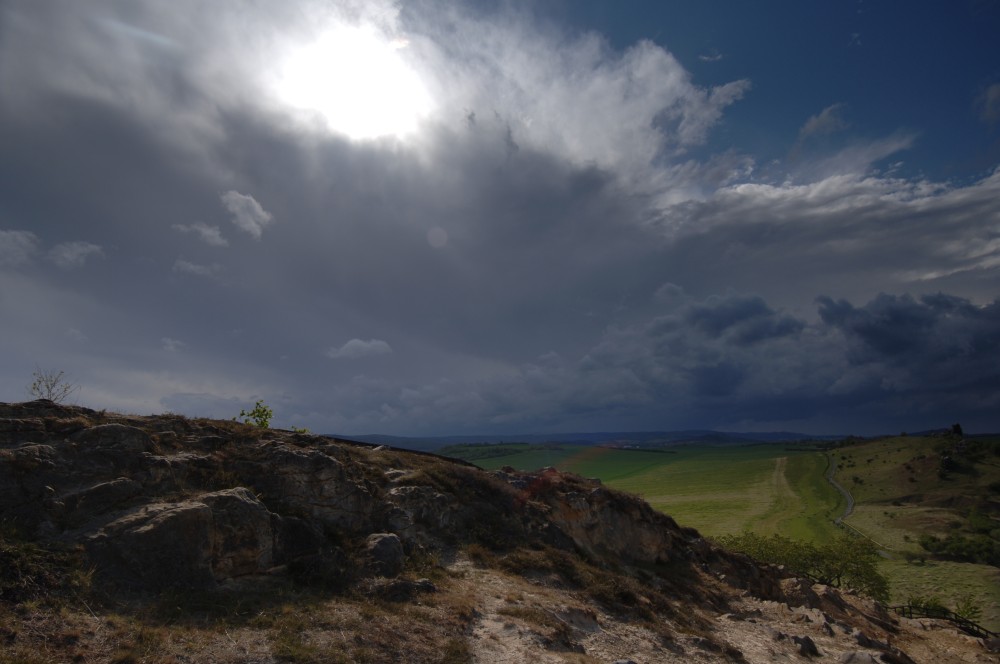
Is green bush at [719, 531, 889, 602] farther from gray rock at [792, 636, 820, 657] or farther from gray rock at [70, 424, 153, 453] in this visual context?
gray rock at [70, 424, 153, 453]

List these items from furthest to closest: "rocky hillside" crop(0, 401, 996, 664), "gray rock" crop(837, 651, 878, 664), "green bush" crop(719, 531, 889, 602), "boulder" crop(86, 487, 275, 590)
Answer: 1. "green bush" crop(719, 531, 889, 602)
2. "gray rock" crop(837, 651, 878, 664)
3. "boulder" crop(86, 487, 275, 590)
4. "rocky hillside" crop(0, 401, 996, 664)

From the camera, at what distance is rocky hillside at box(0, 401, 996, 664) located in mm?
14125

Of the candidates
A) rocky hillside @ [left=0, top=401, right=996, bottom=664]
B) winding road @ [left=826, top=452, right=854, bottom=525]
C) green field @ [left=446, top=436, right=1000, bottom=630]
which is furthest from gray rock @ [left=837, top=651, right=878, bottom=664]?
winding road @ [left=826, top=452, right=854, bottom=525]

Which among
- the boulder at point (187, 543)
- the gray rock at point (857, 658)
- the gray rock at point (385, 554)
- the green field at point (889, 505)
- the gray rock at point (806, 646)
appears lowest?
the green field at point (889, 505)

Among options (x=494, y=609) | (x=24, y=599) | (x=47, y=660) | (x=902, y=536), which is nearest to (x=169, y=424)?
(x=24, y=599)

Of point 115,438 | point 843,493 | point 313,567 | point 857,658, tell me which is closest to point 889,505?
point 843,493

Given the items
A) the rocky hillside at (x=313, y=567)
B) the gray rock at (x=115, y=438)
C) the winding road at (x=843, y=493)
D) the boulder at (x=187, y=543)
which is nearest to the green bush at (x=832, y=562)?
the rocky hillside at (x=313, y=567)

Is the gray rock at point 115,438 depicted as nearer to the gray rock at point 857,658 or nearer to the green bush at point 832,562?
the gray rock at point 857,658

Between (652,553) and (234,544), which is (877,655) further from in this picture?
(234,544)

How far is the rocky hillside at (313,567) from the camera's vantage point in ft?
46.3

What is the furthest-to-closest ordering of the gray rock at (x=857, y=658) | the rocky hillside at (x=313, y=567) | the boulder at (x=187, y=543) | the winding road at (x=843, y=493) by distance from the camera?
the winding road at (x=843, y=493) < the gray rock at (x=857, y=658) < the boulder at (x=187, y=543) < the rocky hillside at (x=313, y=567)

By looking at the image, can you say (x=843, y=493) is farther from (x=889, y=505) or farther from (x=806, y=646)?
(x=806, y=646)

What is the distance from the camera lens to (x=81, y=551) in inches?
606

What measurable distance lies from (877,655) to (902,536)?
4567 inches
